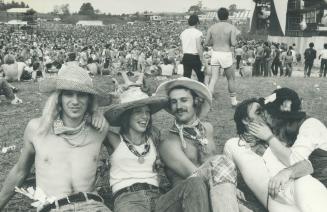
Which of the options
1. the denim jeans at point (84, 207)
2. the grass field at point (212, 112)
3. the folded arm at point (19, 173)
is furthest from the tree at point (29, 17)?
the denim jeans at point (84, 207)

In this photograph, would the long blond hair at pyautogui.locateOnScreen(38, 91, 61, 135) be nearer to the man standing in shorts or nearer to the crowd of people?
the crowd of people

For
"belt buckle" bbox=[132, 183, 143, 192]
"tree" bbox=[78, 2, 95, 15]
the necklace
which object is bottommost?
"belt buckle" bbox=[132, 183, 143, 192]

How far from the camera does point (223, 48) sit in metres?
9.41

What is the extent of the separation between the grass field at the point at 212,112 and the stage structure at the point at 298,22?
2298 centimetres

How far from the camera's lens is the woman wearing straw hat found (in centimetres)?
393

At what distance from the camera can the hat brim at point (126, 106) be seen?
13.4ft

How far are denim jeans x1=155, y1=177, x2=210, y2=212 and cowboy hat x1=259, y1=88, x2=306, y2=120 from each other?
1.10 meters

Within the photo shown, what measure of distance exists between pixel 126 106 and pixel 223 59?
5473mm

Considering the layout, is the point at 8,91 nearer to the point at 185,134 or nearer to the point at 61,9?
the point at 185,134

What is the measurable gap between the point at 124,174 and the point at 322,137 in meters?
1.78

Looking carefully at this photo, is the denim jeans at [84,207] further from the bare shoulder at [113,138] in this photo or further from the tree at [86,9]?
the tree at [86,9]

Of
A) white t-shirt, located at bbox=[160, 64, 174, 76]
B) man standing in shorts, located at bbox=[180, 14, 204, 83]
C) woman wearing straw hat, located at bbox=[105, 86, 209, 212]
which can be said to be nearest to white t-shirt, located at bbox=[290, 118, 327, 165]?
woman wearing straw hat, located at bbox=[105, 86, 209, 212]

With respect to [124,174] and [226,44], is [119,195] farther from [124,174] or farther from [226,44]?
[226,44]

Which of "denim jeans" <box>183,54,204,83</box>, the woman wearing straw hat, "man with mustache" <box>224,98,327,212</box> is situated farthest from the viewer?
"denim jeans" <box>183,54,204,83</box>
